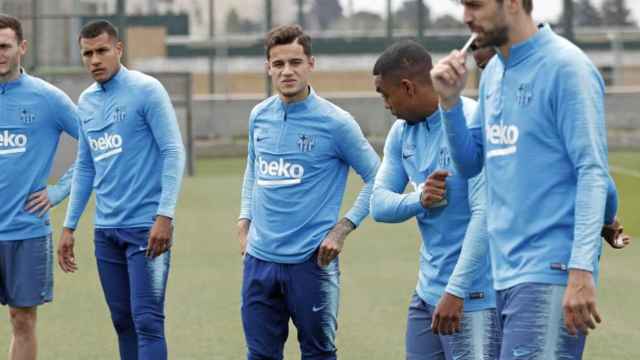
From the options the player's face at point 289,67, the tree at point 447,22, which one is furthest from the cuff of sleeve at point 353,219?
the tree at point 447,22

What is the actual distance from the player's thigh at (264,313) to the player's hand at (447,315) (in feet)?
5.47

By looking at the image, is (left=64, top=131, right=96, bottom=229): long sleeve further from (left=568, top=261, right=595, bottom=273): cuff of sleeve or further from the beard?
(left=568, top=261, right=595, bottom=273): cuff of sleeve

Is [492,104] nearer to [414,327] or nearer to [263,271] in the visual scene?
[414,327]

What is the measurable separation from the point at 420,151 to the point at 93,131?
2.36 m

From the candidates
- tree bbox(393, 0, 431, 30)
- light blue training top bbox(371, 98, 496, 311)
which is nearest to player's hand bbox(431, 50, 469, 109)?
light blue training top bbox(371, 98, 496, 311)

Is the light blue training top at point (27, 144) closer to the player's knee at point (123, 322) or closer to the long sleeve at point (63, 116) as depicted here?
the long sleeve at point (63, 116)

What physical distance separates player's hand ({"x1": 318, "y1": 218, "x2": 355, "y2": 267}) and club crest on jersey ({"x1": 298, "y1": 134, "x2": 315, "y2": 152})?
15.7 inches

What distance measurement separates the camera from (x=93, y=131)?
7.67 m

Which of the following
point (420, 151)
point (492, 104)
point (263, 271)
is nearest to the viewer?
point (492, 104)

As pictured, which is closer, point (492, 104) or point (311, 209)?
point (492, 104)

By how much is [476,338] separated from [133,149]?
2.53m

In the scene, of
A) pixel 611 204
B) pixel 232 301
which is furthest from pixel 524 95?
pixel 232 301

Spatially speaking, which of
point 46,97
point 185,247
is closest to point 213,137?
point 185,247

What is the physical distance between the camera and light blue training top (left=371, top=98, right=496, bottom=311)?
18.9ft
